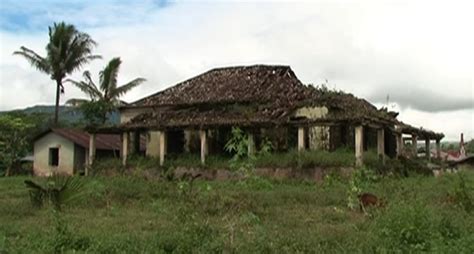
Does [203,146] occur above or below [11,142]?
below

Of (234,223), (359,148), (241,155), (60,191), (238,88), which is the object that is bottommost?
(234,223)

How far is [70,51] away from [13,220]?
89.3 feet

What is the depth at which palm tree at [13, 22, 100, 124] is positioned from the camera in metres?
36.6

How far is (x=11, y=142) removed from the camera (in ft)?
112

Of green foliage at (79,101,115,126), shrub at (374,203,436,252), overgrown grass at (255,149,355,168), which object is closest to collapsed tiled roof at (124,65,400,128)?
overgrown grass at (255,149,355,168)

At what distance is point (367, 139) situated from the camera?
1059 inches

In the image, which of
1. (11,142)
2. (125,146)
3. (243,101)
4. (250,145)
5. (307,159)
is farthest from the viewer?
(11,142)

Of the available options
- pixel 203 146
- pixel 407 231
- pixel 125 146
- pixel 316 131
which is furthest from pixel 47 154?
pixel 407 231

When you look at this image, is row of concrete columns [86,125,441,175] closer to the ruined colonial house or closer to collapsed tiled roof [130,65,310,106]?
the ruined colonial house

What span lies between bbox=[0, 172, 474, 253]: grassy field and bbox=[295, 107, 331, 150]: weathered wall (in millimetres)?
8073

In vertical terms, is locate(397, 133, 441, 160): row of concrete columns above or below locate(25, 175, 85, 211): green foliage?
above

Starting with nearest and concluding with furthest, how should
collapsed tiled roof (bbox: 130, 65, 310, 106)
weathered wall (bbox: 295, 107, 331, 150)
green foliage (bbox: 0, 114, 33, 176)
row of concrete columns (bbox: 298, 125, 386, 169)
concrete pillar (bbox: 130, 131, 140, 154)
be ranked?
row of concrete columns (bbox: 298, 125, 386, 169) → weathered wall (bbox: 295, 107, 331, 150) → collapsed tiled roof (bbox: 130, 65, 310, 106) → concrete pillar (bbox: 130, 131, 140, 154) → green foliage (bbox: 0, 114, 33, 176)

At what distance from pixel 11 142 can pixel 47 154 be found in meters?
3.04

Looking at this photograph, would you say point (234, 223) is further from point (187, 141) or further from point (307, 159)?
point (187, 141)
